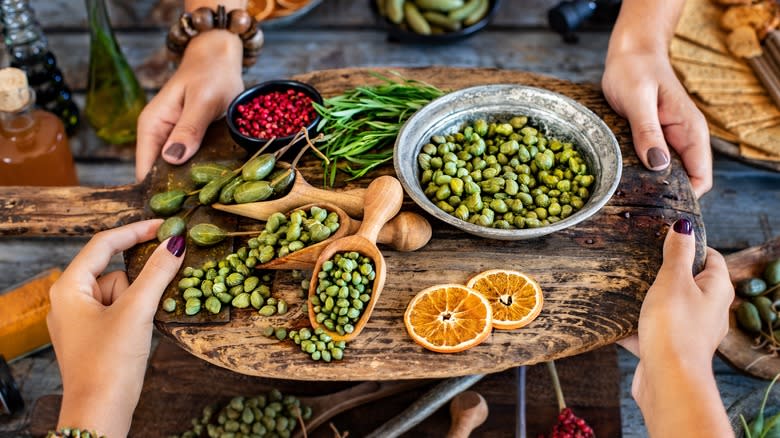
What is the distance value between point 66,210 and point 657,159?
142 cm

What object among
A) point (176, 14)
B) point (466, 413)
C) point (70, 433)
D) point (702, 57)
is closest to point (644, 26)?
point (702, 57)

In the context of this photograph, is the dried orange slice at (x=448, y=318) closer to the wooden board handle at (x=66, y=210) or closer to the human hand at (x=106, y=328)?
the human hand at (x=106, y=328)

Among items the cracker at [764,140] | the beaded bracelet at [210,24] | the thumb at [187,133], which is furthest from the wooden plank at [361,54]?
the thumb at [187,133]

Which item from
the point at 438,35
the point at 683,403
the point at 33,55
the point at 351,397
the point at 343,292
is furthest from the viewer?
the point at 438,35

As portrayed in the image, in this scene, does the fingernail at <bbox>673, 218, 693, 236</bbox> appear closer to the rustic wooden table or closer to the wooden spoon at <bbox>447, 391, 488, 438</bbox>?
the wooden spoon at <bbox>447, 391, 488, 438</bbox>

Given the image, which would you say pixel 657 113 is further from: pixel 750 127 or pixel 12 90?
pixel 12 90

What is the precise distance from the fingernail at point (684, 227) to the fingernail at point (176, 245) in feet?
3.50

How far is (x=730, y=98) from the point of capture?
210 cm

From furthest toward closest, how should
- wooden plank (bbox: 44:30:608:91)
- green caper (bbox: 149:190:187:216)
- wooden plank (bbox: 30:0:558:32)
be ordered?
wooden plank (bbox: 30:0:558:32)
wooden plank (bbox: 44:30:608:91)
green caper (bbox: 149:190:187:216)

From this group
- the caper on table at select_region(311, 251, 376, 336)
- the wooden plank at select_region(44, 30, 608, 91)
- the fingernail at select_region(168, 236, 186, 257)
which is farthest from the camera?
the wooden plank at select_region(44, 30, 608, 91)

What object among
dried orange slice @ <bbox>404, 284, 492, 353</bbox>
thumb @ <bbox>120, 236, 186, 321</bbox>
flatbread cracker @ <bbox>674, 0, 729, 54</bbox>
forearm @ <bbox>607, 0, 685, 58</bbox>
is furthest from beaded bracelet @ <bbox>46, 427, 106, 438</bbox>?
flatbread cracker @ <bbox>674, 0, 729, 54</bbox>

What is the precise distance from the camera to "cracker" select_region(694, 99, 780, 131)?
202cm

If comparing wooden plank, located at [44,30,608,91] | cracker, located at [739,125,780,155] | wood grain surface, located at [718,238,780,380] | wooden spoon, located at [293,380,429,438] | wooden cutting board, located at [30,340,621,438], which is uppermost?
cracker, located at [739,125,780,155]

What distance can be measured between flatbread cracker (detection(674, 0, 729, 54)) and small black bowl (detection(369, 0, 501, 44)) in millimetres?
658
